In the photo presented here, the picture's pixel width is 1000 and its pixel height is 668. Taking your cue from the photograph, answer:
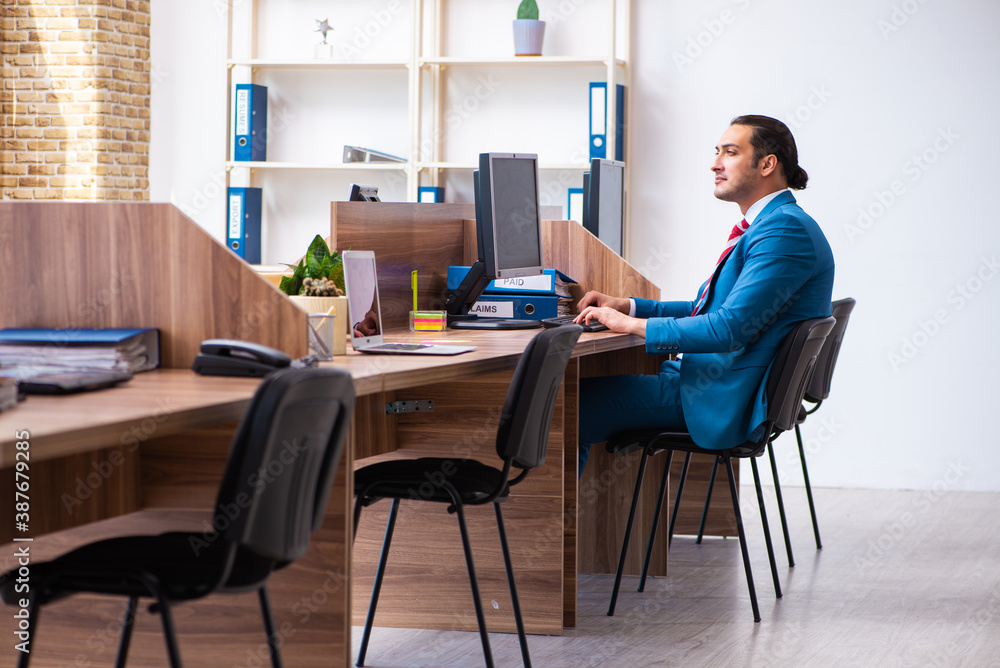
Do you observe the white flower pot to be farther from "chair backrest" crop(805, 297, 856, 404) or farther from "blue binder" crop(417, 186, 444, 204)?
"chair backrest" crop(805, 297, 856, 404)

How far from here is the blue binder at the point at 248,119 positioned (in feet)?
A: 17.2

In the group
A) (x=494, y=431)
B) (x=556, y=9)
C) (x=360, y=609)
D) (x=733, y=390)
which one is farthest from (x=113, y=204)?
(x=556, y=9)

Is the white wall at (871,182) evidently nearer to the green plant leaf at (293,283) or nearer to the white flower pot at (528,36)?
the white flower pot at (528,36)

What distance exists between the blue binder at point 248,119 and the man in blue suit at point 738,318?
2619mm

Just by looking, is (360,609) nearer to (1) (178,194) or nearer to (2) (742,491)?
(2) (742,491)

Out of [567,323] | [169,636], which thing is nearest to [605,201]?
[567,323]

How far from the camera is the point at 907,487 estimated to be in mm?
5066

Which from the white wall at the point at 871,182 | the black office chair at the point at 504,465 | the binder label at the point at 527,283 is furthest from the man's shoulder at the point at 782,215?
the white wall at the point at 871,182

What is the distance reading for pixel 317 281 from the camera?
2457 mm

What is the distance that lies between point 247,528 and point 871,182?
13.3ft

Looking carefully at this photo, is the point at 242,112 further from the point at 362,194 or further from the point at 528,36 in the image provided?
the point at 362,194

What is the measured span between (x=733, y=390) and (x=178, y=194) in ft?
11.3

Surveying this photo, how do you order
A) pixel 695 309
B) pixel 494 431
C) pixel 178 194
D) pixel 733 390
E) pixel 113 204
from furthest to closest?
pixel 178 194 < pixel 695 309 < pixel 733 390 < pixel 494 431 < pixel 113 204

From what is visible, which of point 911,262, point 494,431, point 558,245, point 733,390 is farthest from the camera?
point 911,262
